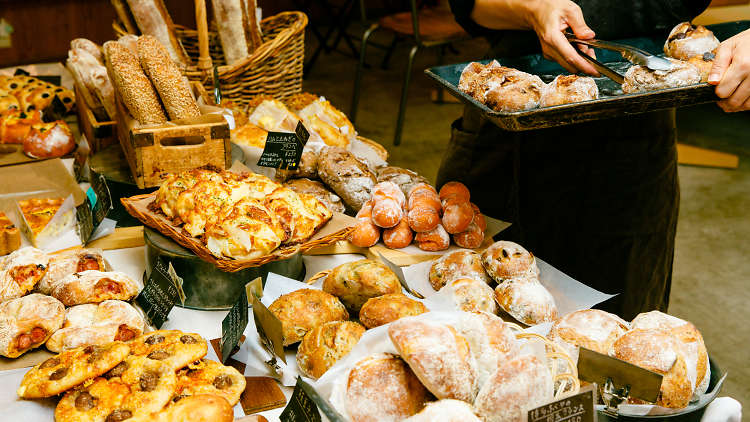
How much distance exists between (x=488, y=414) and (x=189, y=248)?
2.77 ft

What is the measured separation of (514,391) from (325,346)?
1.38 feet

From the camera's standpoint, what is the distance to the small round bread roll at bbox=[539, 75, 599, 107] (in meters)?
1.43

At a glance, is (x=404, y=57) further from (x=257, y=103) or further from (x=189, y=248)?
(x=189, y=248)

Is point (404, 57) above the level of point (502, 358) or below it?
below

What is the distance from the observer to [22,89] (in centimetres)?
278

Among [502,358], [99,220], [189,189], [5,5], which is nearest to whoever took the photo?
[502,358]

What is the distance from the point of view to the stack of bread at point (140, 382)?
1035mm

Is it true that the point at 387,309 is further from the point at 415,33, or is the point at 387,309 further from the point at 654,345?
the point at 415,33

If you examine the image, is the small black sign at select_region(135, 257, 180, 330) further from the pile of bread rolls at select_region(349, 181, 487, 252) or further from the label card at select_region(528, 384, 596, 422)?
the label card at select_region(528, 384, 596, 422)

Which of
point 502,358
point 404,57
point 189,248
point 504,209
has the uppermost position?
point 502,358

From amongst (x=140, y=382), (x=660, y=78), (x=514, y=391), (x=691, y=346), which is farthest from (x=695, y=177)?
(x=140, y=382)

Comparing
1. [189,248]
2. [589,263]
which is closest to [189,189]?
[189,248]

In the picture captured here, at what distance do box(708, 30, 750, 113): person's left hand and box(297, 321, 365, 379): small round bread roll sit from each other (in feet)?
3.34

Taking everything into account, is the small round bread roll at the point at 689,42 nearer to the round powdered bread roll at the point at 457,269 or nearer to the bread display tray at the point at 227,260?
the round powdered bread roll at the point at 457,269
